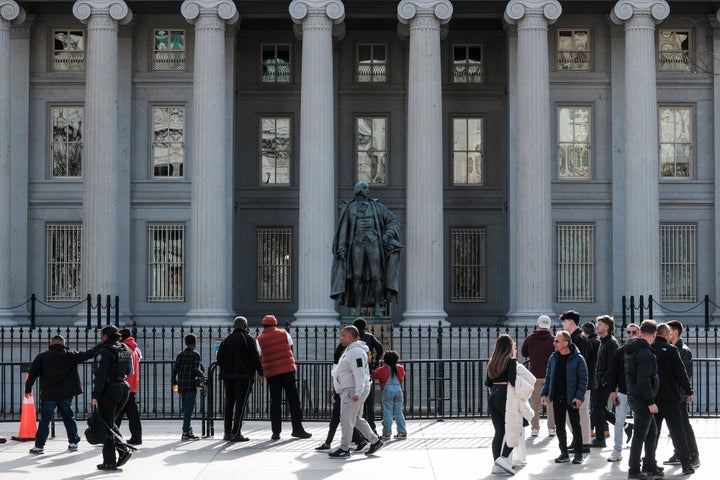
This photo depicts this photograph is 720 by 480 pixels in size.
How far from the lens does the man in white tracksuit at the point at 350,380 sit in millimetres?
16812

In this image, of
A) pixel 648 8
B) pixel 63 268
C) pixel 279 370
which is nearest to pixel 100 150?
pixel 63 268

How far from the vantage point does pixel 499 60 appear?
3778cm

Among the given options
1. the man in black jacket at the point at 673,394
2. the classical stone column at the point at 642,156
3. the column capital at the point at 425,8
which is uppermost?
the column capital at the point at 425,8

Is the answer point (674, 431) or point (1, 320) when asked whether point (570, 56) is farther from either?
point (674, 431)

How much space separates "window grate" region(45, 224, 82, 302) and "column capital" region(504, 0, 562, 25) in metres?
13.7

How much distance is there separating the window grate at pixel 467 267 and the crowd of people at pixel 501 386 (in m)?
16.9

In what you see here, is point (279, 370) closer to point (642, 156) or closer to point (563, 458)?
point (563, 458)

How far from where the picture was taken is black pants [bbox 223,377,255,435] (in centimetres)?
1900

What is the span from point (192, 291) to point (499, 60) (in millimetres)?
11728

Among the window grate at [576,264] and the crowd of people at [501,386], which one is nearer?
the crowd of people at [501,386]

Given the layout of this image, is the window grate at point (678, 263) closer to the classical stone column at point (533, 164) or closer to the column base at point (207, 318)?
the classical stone column at point (533, 164)

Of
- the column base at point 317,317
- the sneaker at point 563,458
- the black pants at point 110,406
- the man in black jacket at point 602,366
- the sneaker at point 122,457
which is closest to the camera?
the black pants at point 110,406

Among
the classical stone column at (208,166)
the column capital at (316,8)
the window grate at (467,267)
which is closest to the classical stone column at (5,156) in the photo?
the classical stone column at (208,166)

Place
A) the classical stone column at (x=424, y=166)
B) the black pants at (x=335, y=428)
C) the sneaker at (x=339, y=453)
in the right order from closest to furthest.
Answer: the sneaker at (x=339, y=453) → the black pants at (x=335, y=428) → the classical stone column at (x=424, y=166)
